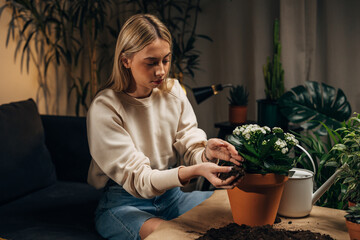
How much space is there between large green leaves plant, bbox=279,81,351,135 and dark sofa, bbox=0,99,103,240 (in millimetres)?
1220

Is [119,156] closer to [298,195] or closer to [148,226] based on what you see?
[148,226]

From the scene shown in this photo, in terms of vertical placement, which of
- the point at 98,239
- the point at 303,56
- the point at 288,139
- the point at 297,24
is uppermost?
the point at 297,24

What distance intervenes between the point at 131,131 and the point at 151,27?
0.40 m

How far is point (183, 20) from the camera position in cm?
306

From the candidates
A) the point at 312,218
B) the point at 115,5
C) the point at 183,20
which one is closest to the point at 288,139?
the point at 312,218

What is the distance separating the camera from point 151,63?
1368 mm

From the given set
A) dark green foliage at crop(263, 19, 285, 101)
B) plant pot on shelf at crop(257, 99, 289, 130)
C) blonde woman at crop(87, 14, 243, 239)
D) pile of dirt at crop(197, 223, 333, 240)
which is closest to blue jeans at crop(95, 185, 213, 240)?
blonde woman at crop(87, 14, 243, 239)

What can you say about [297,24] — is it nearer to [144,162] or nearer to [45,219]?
[144,162]

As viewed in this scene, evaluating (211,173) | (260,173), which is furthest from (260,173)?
(211,173)

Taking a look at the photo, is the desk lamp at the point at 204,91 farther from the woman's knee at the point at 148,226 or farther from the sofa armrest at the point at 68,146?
the woman's knee at the point at 148,226

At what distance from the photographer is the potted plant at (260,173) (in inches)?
39.8

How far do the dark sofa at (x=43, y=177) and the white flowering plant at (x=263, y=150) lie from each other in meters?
0.76

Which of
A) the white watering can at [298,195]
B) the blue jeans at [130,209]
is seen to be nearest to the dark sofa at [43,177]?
the blue jeans at [130,209]

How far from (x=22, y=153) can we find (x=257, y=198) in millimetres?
1256
